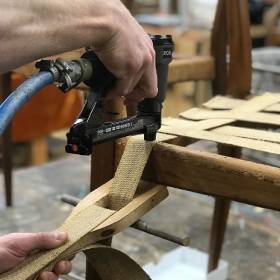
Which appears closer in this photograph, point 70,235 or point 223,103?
point 70,235

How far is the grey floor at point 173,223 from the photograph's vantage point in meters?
1.19

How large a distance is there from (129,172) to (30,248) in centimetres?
→ 14

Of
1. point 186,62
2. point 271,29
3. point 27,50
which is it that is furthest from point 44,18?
point 271,29

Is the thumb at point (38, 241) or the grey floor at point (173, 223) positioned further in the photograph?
the grey floor at point (173, 223)

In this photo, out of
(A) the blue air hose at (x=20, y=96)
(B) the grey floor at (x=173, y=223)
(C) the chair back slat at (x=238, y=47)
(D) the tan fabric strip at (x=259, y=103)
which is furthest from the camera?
(B) the grey floor at (x=173, y=223)

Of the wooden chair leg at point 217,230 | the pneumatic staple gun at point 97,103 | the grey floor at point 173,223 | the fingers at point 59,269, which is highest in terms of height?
the pneumatic staple gun at point 97,103

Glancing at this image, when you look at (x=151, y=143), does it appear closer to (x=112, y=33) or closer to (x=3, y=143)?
(x=112, y=33)

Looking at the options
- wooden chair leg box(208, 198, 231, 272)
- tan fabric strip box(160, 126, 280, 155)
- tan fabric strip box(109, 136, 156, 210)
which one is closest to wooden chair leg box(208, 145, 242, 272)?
wooden chair leg box(208, 198, 231, 272)

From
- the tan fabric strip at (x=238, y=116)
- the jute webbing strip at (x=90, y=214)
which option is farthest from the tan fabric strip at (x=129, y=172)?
the tan fabric strip at (x=238, y=116)

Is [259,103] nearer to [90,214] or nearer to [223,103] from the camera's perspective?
[223,103]

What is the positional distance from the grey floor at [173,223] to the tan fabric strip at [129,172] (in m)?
0.53

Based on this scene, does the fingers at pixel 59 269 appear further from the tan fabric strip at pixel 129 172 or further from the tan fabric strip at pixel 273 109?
the tan fabric strip at pixel 273 109

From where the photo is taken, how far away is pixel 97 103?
57 cm

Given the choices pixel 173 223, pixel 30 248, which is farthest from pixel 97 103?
pixel 173 223
